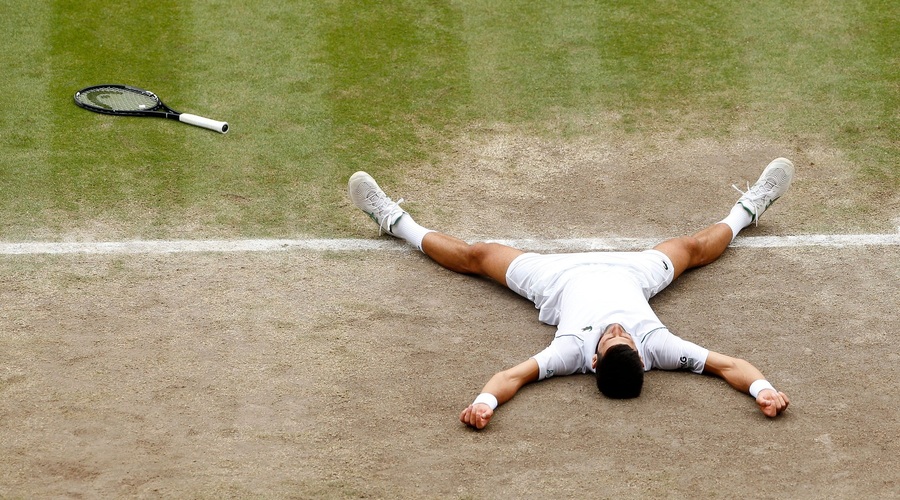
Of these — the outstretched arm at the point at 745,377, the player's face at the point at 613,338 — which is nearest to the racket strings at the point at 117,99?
the player's face at the point at 613,338

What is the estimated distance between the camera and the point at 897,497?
6594mm

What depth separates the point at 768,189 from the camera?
31.5 feet

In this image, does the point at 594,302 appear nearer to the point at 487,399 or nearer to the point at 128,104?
the point at 487,399

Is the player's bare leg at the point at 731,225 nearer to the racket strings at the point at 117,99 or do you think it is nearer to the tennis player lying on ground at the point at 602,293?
the tennis player lying on ground at the point at 602,293

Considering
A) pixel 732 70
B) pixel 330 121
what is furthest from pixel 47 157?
pixel 732 70

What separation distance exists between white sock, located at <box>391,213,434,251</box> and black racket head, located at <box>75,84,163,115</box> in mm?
3018

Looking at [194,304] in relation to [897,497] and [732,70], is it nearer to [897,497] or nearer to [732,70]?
[897,497]

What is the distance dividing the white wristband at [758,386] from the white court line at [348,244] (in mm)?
2172

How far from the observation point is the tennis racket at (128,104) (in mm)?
10797

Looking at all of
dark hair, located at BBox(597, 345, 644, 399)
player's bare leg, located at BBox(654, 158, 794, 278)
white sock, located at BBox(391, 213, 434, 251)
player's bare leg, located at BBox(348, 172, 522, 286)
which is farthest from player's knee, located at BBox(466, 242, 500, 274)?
dark hair, located at BBox(597, 345, 644, 399)

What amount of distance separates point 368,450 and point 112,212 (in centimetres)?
393

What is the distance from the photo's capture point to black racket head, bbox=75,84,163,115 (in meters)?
10.9

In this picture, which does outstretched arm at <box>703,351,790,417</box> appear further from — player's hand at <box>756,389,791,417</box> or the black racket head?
the black racket head

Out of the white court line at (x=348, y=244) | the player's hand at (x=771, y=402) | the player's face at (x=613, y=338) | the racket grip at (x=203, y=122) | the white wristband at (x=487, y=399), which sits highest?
the racket grip at (x=203, y=122)
